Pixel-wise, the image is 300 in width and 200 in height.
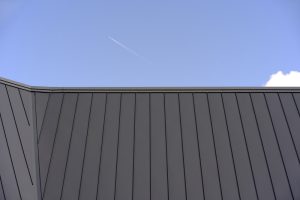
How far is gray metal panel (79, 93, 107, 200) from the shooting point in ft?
15.7

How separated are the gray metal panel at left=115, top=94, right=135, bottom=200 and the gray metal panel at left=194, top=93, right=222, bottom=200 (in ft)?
A: 3.58

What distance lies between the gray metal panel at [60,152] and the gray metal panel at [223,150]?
2.38 meters

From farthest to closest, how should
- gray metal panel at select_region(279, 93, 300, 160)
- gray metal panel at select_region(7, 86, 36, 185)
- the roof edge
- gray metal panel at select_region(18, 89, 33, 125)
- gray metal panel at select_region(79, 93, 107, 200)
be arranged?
the roof edge → gray metal panel at select_region(18, 89, 33, 125) → gray metal panel at select_region(279, 93, 300, 160) → gray metal panel at select_region(7, 86, 36, 185) → gray metal panel at select_region(79, 93, 107, 200)

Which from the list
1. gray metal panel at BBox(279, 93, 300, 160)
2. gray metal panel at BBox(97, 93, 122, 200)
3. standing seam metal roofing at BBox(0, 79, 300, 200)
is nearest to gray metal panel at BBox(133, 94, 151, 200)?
standing seam metal roofing at BBox(0, 79, 300, 200)

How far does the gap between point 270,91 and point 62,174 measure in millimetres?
3857

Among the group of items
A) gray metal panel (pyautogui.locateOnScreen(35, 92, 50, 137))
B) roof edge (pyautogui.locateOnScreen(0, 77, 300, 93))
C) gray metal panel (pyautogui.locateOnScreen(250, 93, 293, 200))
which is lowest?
gray metal panel (pyautogui.locateOnScreen(250, 93, 293, 200))

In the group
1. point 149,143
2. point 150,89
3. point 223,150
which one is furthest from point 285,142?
point 150,89

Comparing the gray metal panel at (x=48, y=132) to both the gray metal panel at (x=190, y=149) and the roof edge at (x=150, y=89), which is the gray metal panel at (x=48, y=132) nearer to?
the roof edge at (x=150, y=89)

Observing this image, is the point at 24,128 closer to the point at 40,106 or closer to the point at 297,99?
the point at 40,106

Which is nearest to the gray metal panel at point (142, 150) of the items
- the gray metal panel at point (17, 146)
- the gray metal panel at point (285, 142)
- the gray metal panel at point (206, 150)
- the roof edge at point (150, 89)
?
the roof edge at point (150, 89)

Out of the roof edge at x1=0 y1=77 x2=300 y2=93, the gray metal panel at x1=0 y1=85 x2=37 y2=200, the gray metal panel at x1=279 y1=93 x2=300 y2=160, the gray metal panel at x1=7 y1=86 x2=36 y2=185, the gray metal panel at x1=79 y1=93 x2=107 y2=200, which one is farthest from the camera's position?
the roof edge at x1=0 y1=77 x2=300 y2=93

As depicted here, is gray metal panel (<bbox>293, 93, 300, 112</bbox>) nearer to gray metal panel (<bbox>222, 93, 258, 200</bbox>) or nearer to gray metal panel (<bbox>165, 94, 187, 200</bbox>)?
gray metal panel (<bbox>222, 93, 258, 200</bbox>)

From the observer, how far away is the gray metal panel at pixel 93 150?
4.79 metres

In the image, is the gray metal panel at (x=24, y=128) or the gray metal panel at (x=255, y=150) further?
the gray metal panel at (x=24, y=128)
